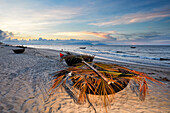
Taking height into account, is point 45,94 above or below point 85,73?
below

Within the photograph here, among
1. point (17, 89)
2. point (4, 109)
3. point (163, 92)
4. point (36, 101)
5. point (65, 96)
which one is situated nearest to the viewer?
point (4, 109)

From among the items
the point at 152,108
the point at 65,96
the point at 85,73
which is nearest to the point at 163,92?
the point at 152,108

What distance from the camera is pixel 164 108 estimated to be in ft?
8.56

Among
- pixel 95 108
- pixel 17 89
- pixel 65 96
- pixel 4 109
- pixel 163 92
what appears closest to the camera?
pixel 4 109

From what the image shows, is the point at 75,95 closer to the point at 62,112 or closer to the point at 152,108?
the point at 62,112

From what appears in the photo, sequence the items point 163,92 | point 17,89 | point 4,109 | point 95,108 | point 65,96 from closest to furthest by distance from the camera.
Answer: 1. point 4,109
2. point 95,108
3. point 65,96
4. point 17,89
5. point 163,92

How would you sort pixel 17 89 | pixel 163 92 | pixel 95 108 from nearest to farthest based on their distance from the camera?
pixel 95 108, pixel 17 89, pixel 163 92

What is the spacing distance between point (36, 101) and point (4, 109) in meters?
0.73

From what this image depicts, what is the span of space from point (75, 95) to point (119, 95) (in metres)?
1.59

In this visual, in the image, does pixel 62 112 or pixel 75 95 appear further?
pixel 75 95

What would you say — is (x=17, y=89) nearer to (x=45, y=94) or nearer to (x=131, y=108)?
(x=45, y=94)

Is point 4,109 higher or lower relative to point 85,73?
lower

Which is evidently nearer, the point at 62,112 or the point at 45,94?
the point at 62,112

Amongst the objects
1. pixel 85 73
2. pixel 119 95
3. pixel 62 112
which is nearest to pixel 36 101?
pixel 62 112
